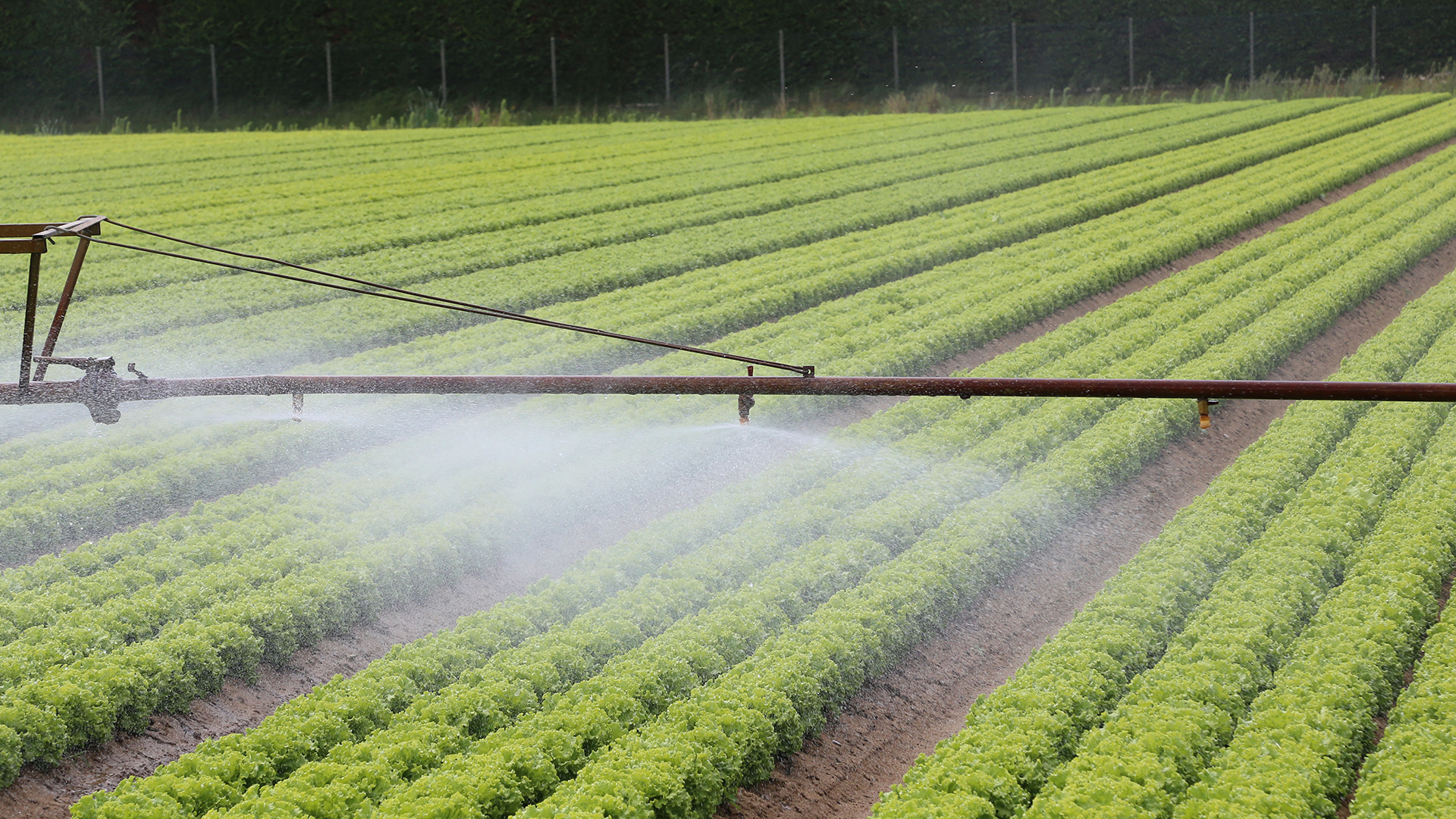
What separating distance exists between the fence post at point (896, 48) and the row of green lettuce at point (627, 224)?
1027 cm

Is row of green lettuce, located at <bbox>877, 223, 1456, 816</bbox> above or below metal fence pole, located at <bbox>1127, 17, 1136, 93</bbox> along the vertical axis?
below

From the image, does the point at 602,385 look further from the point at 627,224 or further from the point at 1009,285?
the point at 627,224

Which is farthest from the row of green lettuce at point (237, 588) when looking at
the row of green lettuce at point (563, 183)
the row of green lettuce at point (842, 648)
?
the row of green lettuce at point (563, 183)

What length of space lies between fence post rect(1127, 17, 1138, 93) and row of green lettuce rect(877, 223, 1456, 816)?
29.8 m

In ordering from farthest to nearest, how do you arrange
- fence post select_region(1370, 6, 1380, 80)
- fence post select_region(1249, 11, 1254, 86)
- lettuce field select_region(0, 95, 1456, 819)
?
1. fence post select_region(1370, 6, 1380, 80)
2. fence post select_region(1249, 11, 1254, 86)
3. lettuce field select_region(0, 95, 1456, 819)

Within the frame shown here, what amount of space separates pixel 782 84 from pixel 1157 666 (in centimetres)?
3370

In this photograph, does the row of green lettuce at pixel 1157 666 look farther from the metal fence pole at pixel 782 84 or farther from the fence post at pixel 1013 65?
the fence post at pixel 1013 65

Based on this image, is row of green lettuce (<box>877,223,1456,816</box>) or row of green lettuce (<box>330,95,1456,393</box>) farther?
row of green lettuce (<box>330,95,1456,393</box>)

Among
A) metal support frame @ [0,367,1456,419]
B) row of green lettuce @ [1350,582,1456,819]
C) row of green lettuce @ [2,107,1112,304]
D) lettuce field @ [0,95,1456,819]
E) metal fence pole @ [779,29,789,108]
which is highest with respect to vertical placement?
metal fence pole @ [779,29,789,108]

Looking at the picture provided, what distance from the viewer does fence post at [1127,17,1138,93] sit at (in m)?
38.4

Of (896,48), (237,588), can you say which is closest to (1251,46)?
(896,48)

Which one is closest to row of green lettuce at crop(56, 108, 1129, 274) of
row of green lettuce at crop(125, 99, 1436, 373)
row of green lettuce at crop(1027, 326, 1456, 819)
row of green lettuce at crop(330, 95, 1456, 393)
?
row of green lettuce at crop(125, 99, 1436, 373)

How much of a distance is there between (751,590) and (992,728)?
1915mm

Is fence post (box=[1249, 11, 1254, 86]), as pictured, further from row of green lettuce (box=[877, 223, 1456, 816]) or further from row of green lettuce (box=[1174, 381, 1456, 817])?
row of green lettuce (box=[1174, 381, 1456, 817])
